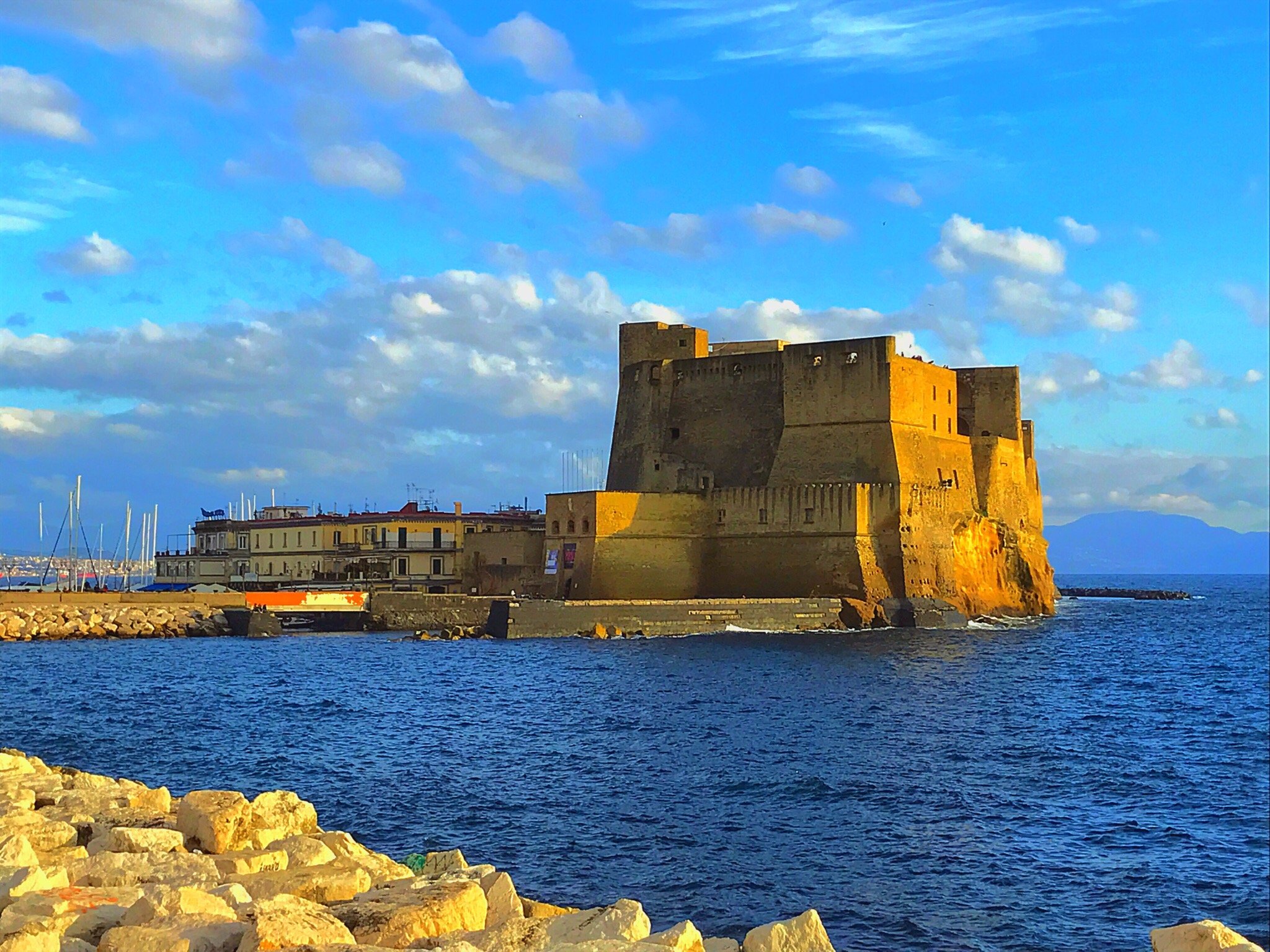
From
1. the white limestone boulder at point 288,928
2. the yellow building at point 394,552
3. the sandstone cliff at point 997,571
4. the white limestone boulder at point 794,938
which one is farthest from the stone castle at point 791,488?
the white limestone boulder at point 288,928

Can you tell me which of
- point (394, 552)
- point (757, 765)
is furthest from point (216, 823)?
point (394, 552)

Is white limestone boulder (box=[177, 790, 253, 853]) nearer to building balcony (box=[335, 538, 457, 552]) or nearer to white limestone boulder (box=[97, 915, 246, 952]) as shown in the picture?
white limestone boulder (box=[97, 915, 246, 952])

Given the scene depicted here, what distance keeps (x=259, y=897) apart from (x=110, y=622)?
32.4m

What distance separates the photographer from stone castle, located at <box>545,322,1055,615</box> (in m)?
38.1

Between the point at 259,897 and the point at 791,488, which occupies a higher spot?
the point at 791,488

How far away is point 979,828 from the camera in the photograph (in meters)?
13.1

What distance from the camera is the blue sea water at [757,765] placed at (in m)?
10.9

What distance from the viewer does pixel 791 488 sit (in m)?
38.9

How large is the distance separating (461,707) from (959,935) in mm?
12582

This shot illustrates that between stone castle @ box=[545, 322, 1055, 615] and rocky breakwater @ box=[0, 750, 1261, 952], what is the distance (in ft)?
98.2

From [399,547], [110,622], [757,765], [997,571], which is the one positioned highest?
[399,547]

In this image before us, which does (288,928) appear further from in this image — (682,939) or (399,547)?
(399,547)

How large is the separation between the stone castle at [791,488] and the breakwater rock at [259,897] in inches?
1177

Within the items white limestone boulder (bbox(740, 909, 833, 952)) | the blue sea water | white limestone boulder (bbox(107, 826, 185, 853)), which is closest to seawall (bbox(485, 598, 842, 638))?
the blue sea water
